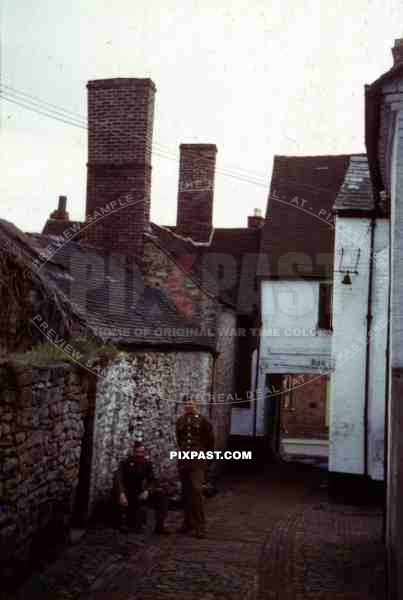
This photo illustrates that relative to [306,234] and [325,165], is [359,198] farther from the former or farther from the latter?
[325,165]

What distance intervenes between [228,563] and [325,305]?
12341mm

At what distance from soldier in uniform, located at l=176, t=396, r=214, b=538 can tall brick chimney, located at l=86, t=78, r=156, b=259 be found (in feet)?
19.8

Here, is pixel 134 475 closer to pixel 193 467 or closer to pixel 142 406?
pixel 193 467

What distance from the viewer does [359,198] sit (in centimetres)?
1595

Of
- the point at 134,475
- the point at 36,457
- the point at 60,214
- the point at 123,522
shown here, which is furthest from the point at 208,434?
the point at 60,214

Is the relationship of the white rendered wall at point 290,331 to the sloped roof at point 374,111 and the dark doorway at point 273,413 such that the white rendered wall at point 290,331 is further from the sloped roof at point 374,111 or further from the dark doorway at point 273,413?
the sloped roof at point 374,111

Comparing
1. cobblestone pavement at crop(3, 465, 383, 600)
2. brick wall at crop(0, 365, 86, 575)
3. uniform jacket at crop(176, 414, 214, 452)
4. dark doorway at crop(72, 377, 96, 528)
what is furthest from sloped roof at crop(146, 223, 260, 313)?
brick wall at crop(0, 365, 86, 575)

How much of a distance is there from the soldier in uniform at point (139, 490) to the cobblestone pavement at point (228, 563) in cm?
29

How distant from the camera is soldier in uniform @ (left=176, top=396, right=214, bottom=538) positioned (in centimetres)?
1064

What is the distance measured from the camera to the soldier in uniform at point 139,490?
10.5 metres

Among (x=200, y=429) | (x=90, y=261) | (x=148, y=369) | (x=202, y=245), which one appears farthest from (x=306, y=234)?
(x=200, y=429)

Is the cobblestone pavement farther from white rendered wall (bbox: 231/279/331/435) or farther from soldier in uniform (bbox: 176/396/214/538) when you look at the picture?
white rendered wall (bbox: 231/279/331/435)

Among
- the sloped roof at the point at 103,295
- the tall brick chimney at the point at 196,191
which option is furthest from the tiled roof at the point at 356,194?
the tall brick chimney at the point at 196,191

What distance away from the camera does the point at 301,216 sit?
906 inches
